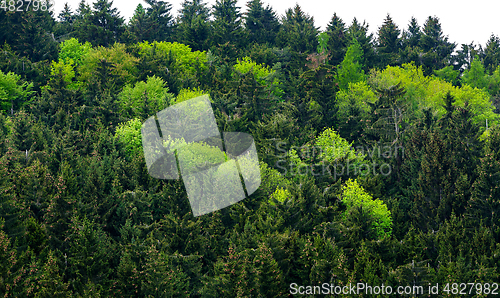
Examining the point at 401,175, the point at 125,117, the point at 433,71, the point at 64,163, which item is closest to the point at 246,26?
the point at 433,71

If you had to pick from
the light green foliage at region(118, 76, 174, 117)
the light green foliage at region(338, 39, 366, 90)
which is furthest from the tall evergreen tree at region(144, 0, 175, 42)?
the light green foliage at region(338, 39, 366, 90)

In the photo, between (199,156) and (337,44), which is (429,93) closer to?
(337,44)

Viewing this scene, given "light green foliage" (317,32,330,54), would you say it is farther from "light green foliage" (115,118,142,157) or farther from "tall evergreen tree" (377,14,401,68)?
"light green foliage" (115,118,142,157)

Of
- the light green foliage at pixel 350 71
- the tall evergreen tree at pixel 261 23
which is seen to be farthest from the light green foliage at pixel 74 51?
the light green foliage at pixel 350 71

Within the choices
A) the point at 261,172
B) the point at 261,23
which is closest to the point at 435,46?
the point at 261,23

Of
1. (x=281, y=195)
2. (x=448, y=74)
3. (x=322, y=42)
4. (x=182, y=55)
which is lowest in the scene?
(x=281, y=195)

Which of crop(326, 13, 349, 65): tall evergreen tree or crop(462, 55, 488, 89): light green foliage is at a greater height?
crop(326, 13, 349, 65): tall evergreen tree

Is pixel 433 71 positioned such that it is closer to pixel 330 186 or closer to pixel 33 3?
pixel 330 186
